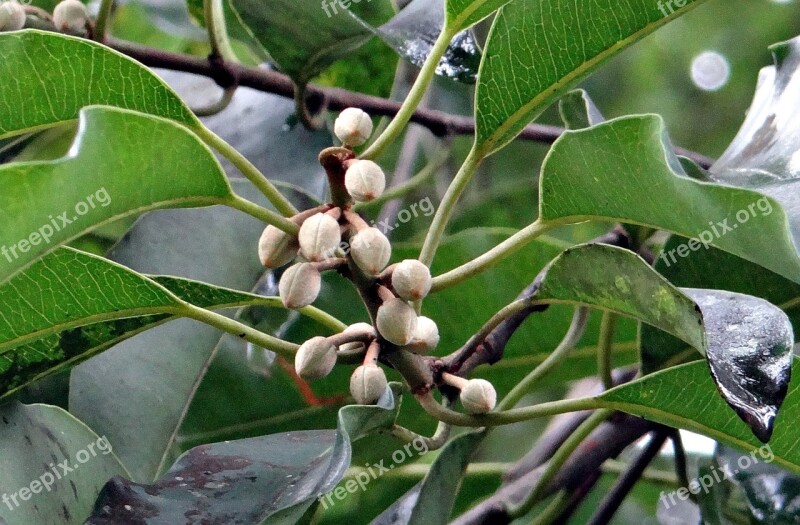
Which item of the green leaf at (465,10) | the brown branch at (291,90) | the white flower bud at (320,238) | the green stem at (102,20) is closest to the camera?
the white flower bud at (320,238)

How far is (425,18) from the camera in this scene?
1.02m

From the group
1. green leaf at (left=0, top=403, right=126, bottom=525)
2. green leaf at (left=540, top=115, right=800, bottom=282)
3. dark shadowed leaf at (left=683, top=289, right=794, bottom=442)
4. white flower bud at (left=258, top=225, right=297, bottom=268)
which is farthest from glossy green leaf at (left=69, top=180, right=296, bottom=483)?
dark shadowed leaf at (left=683, top=289, right=794, bottom=442)

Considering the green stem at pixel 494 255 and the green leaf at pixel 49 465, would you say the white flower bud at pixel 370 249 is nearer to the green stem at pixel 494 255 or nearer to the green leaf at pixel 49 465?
the green stem at pixel 494 255

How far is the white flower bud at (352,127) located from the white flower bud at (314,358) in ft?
0.50

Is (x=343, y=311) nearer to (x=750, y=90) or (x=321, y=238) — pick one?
(x=321, y=238)

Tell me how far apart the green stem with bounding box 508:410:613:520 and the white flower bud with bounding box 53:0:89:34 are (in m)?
0.70

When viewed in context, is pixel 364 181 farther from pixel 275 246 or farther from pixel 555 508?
pixel 555 508

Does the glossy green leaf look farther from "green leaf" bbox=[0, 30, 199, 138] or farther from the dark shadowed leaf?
the dark shadowed leaf

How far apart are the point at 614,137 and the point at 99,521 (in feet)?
1.46

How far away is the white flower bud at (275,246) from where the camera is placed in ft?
2.30

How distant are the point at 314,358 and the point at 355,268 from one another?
0.24 feet

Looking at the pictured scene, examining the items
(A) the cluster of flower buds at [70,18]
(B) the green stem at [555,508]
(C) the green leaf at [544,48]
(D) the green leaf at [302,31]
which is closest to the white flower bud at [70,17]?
(A) the cluster of flower buds at [70,18]

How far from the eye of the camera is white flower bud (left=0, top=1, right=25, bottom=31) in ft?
3.29

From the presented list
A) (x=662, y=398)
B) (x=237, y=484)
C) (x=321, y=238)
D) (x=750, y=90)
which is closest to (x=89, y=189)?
(x=321, y=238)
